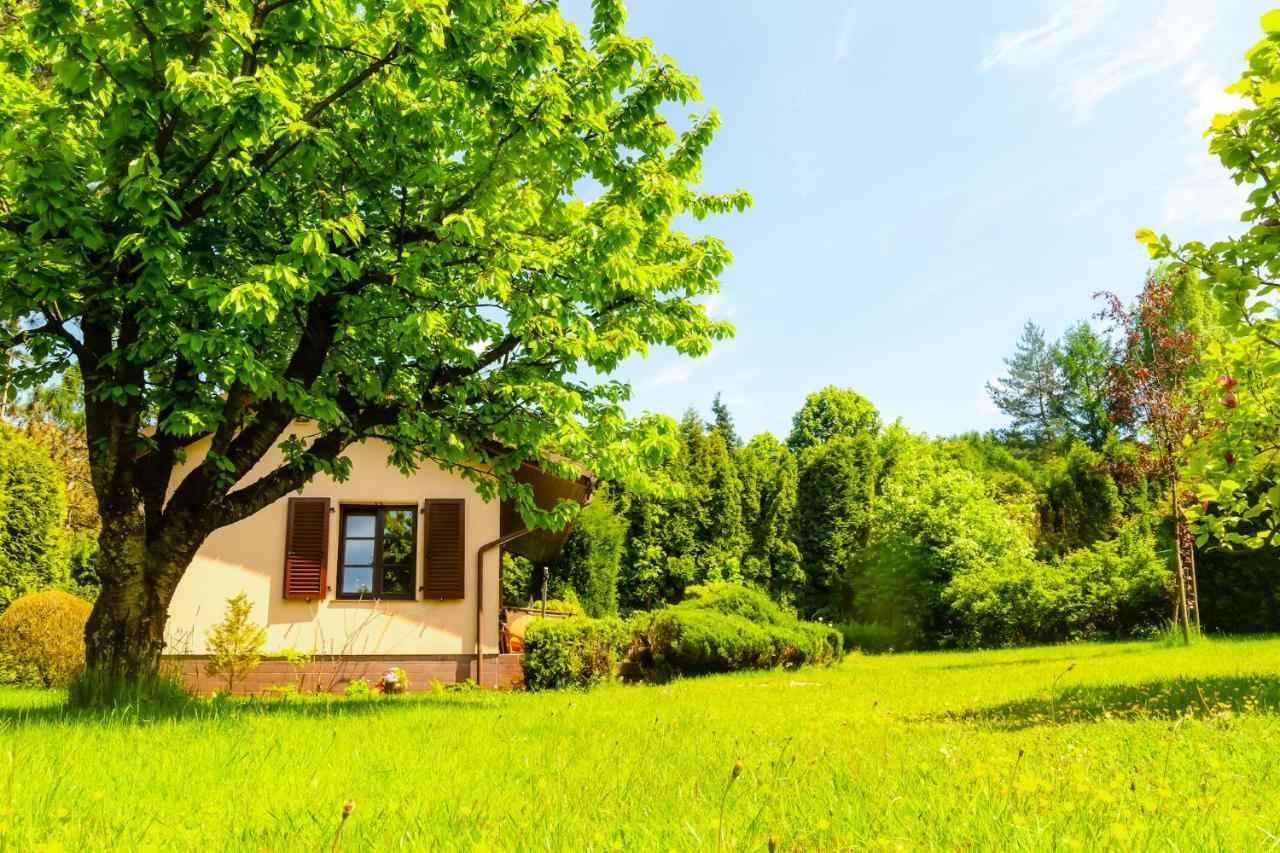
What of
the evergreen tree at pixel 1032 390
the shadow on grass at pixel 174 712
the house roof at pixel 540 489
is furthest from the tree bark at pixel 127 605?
the evergreen tree at pixel 1032 390

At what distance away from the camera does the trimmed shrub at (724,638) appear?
56.0 feet

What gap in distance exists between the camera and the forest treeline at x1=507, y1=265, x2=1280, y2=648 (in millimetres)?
20031

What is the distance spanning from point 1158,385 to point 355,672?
16.5 metres

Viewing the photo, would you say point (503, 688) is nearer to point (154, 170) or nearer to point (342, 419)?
point (342, 419)

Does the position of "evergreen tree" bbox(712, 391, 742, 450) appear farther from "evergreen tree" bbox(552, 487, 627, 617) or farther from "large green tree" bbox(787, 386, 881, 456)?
"evergreen tree" bbox(552, 487, 627, 617)

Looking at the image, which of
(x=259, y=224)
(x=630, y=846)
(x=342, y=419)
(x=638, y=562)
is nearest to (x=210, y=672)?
(x=342, y=419)

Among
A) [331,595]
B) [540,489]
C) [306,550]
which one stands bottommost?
[331,595]

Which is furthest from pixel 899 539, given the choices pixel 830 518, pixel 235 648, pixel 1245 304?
pixel 1245 304

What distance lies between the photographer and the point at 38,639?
1305 centimetres

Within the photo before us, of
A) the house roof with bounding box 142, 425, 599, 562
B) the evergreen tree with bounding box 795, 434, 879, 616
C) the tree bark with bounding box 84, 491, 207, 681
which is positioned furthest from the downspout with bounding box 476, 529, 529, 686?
the evergreen tree with bounding box 795, 434, 879, 616

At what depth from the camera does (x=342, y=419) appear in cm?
823

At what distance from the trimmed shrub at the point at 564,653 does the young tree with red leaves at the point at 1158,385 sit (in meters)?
11.3

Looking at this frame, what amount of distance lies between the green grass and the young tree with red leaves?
371 inches

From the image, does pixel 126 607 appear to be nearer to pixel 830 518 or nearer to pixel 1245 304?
pixel 1245 304
